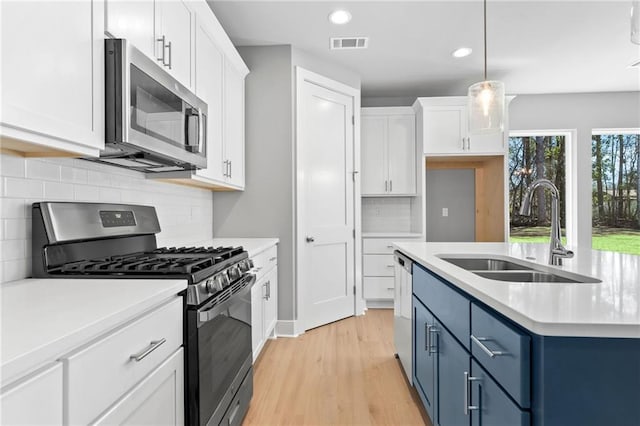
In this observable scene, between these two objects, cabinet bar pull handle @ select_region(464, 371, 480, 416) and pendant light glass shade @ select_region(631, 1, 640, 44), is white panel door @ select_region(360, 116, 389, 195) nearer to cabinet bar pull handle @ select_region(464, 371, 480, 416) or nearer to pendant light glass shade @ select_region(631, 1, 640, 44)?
pendant light glass shade @ select_region(631, 1, 640, 44)

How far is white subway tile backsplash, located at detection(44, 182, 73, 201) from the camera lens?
1433 millimetres

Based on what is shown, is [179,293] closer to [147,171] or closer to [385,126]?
[147,171]

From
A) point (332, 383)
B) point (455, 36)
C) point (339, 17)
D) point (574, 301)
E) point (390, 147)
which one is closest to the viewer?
point (574, 301)

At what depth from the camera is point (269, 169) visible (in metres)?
3.36

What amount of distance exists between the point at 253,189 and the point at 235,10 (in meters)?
1.46

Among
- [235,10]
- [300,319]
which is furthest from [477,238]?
[235,10]

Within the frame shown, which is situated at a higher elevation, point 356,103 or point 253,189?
point 356,103

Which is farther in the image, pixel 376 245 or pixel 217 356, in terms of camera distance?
pixel 376 245

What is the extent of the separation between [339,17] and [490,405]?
9.35 feet

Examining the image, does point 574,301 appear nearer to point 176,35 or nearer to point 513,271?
point 513,271

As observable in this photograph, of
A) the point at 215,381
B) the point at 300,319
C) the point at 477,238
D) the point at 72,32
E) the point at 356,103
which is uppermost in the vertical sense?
the point at 356,103

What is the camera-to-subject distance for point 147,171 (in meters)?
2.12

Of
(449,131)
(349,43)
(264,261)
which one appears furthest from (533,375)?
(449,131)

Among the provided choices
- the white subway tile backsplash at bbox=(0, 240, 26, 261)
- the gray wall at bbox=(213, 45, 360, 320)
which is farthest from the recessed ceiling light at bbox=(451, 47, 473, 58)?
the white subway tile backsplash at bbox=(0, 240, 26, 261)
